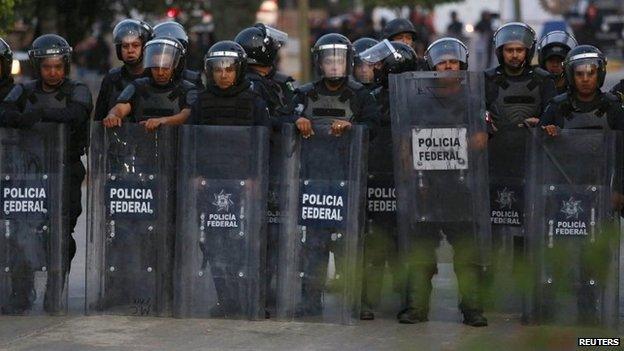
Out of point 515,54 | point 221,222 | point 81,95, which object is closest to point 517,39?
point 515,54

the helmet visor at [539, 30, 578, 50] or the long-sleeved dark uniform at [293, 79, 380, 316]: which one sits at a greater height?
the helmet visor at [539, 30, 578, 50]

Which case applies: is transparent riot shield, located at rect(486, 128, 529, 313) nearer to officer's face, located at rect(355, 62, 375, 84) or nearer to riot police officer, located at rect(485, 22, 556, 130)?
riot police officer, located at rect(485, 22, 556, 130)

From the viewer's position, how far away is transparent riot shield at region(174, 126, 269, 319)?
806 centimetres

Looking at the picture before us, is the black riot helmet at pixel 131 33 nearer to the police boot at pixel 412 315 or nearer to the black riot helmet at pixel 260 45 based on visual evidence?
the black riot helmet at pixel 260 45

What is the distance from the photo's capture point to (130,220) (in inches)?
324

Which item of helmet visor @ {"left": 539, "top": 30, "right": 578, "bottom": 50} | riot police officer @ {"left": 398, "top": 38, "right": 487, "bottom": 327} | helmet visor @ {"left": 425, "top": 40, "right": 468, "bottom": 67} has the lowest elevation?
riot police officer @ {"left": 398, "top": 38, "right": 487, "bottom": 327}

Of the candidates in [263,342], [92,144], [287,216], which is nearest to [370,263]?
[287,216]

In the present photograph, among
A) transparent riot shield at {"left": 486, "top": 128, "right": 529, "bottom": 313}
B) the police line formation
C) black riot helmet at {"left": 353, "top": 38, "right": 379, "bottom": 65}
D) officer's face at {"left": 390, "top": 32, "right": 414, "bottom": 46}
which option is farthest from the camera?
officer's face at {"left": 390, "top": 32, "right": 414, "bottom": 46}

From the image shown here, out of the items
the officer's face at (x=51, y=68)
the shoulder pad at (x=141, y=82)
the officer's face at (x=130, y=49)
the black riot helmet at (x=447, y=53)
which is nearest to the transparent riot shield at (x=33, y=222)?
the officer's face at (x=51, y=68)

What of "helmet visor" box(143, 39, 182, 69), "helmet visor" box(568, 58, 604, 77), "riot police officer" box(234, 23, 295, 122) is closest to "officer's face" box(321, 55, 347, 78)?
"riot police officer" box(234, 23, 295, 122)

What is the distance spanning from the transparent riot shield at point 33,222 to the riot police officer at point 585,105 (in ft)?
9.67

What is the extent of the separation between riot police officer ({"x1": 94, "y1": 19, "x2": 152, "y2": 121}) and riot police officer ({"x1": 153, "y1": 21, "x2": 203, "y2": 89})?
0.15m

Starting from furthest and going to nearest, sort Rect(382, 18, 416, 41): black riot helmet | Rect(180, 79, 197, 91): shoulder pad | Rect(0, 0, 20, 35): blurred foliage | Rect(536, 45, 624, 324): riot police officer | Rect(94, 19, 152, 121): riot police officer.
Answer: Rect(0, 0, 20, 35): blurred foliage, Rect(382, 18, 416, 41): black riot helmet, Rect(94, 19, 152, 121): riot police officer, Rect(180, 79, 197, 91): shoulder pad, Rect(536, 45, 624, 324): riot police officer

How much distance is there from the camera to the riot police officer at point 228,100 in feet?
26.9
